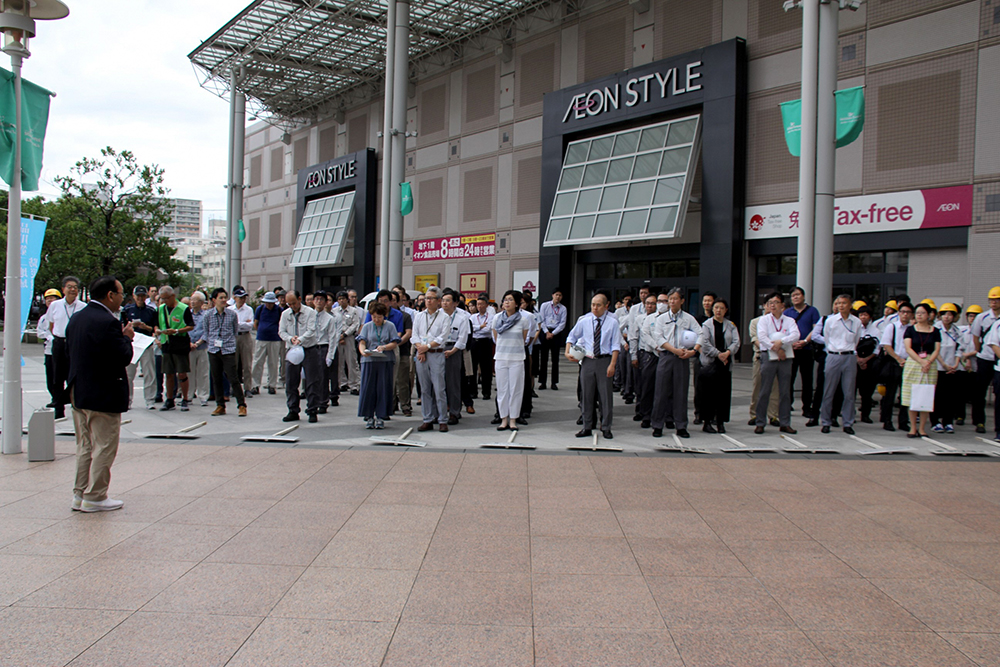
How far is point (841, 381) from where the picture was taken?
9.46 metres

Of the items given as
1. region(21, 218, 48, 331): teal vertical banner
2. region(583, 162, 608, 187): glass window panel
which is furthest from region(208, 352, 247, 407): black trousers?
region(583, 162, 608, 187): glass window panel

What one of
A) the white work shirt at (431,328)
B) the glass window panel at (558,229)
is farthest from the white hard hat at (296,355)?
the glass window panel at (558,229)

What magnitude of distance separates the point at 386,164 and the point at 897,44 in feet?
44.5

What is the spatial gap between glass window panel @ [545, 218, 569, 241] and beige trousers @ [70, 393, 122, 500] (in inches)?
733

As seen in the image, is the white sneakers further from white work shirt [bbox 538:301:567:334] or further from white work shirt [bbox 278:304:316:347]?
white work shirt [bbox 538:301:567:334]

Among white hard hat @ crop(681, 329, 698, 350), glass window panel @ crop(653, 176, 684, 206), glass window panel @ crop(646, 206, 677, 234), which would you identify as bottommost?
white hard hat @ crop(681, 329, 698, 350)

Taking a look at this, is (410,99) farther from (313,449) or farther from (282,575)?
(282,575)

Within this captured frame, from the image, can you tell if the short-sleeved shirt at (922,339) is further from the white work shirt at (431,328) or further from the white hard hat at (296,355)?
the white hard hat at (296,355)

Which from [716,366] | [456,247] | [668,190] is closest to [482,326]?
[716,366]

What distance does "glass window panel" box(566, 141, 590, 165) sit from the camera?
75.7 ft

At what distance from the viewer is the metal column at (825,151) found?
37.9ft

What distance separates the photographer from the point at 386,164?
19.3 m

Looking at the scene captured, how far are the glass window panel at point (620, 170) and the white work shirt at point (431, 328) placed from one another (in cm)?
1373

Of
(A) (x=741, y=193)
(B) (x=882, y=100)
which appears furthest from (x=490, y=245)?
(B) (x=882, y=100)
